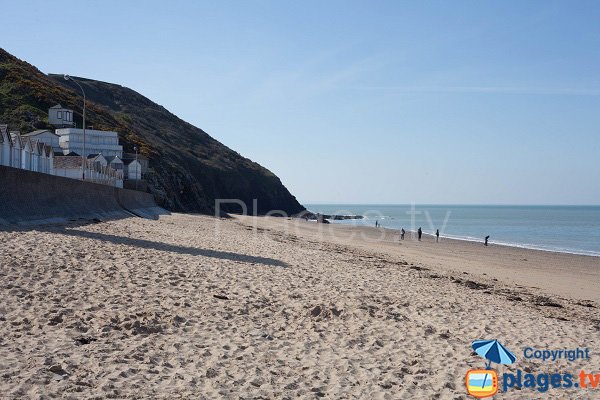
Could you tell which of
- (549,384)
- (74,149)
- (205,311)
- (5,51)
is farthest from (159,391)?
(5,51)

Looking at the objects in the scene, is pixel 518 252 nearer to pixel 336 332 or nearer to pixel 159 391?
pixel 336 332

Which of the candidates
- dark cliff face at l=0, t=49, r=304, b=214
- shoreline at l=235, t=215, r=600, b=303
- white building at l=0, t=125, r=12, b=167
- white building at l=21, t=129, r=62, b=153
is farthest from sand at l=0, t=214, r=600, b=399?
dark cliff face at l=0, t=49, r=304, b=214

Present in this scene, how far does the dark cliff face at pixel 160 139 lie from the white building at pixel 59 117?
40.7 inches

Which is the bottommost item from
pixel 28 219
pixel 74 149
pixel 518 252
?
pixel 518 252

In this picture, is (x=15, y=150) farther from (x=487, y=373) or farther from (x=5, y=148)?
(x=487, y=373)

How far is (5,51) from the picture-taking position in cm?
8819

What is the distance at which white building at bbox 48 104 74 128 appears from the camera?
68.8 m

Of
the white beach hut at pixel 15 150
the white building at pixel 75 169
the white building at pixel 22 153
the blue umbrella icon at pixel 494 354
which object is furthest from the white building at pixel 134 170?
the blue umbrella icon at pixel 494 354

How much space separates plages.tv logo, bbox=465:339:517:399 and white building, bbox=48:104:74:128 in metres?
68.8

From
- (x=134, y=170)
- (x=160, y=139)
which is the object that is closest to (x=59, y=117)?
(x=134, y=170)

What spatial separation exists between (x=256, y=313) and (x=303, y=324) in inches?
32.8

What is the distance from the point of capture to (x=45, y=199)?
20391 millimetres

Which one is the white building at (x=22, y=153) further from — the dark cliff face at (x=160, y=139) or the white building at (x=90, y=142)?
the dark cliff face at (x=160, y=139)

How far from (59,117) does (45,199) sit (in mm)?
53578
